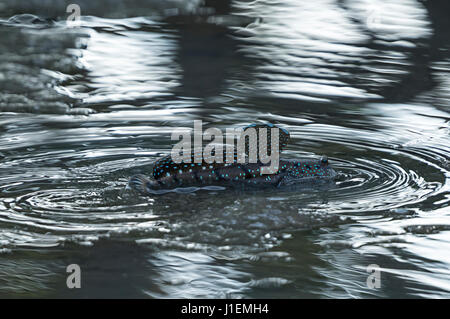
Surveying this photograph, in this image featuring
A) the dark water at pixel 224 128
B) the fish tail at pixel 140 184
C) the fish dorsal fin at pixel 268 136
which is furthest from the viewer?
the fish dorsal fin at pixel 268 136

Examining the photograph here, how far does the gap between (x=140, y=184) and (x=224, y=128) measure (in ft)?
5.29

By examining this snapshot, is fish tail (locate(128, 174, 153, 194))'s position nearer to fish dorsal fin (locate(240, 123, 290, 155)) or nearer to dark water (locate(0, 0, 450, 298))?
dark water (locate(0, 0, 450, 298))

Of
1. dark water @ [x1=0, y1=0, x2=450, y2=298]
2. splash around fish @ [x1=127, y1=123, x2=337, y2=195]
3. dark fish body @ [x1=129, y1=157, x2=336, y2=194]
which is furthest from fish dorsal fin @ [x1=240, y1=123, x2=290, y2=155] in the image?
dark water @ [x1=0, y1=0, x2=450, y2=298]

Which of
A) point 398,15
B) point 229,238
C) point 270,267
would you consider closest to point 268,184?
point 229,238

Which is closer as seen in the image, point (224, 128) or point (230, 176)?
point (230, 176)

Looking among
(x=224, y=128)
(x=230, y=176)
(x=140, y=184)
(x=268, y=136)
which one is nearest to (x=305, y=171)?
(x=268, y=136)

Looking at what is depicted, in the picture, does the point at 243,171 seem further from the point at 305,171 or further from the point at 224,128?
the point at 224,128

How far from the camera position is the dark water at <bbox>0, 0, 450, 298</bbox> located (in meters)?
3.47

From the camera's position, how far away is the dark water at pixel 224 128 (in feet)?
11.4

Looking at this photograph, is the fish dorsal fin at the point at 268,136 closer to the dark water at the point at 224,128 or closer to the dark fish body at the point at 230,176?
the dark fish body at the point at 230,176

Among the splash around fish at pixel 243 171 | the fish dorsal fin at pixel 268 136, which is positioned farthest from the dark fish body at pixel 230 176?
the fish dorsal fin at pixel 268 136

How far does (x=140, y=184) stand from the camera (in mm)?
4551

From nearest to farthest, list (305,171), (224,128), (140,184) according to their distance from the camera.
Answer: (140,184)
(305,171)
(224,128)

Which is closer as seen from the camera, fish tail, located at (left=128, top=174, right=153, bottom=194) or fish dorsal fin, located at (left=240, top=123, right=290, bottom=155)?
fish tail, located at (left=128, top=174, right=153, bottom=194)
